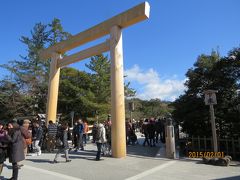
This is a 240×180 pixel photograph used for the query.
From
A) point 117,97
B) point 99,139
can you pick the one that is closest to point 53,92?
point 117,97

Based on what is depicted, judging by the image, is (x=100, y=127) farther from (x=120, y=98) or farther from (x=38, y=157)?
(x=38, y=157)

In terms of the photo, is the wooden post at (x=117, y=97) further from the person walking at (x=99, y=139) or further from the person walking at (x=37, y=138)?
the person walking at (x=37, y=138)

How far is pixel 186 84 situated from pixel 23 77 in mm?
19114

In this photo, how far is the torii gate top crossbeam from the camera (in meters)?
11.6

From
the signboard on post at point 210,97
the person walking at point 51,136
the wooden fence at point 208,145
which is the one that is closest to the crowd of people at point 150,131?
the wooden fence at point 208,145

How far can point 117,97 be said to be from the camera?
11750mm

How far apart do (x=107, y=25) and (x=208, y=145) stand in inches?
290

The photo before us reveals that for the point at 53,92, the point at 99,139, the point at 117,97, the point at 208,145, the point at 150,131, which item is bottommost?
the point at 208,145

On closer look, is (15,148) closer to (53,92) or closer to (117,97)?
(117,97)

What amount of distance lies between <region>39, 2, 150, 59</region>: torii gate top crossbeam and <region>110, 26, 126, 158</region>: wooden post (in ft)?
1.37

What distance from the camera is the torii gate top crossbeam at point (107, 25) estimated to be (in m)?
11.6

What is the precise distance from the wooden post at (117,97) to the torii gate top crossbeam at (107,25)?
416 millimetres

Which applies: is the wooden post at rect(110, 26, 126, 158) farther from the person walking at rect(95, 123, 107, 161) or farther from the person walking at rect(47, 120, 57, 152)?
the person walking at rect(47, 120, 57, 152)

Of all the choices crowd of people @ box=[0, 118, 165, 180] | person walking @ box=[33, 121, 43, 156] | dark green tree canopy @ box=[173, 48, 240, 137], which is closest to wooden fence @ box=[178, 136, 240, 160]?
dark green tree canopy @ box=[173, 48, 240, 137]
